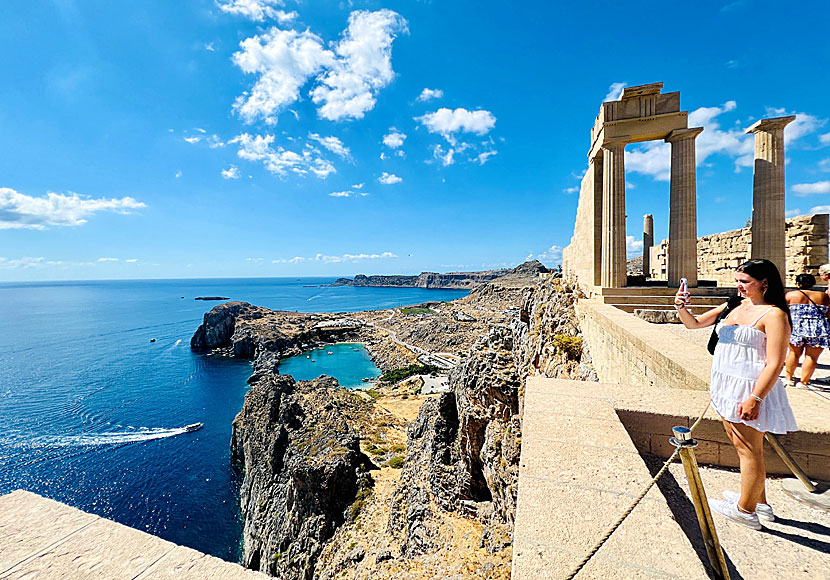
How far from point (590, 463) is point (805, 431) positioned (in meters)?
2.21

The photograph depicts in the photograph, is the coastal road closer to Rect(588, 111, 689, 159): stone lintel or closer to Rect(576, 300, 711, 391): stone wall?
Rect(588, 111, 689, 159): stone lintel

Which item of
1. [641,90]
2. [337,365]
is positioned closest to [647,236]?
[641,90]

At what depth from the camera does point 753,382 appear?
112 inches

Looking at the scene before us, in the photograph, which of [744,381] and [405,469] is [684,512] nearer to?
[744,381]

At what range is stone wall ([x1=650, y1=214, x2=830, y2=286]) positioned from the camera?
45.1 feet

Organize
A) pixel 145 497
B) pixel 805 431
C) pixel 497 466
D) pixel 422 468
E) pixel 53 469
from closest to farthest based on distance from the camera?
pixel 805 431
pixel 497 466
pixel 422 468
pixel 145 497
pixel 53 469

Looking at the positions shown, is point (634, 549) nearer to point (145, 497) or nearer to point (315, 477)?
point (315, 477)

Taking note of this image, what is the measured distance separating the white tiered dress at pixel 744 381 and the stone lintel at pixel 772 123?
13607 millimetres

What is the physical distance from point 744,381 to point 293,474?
19.9 m

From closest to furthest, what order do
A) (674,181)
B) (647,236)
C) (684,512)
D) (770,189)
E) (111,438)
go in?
(684,512), (770,189), (674,181), (647,236), (111,438)

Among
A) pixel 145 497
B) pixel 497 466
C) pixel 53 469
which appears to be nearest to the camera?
pixel 497 466

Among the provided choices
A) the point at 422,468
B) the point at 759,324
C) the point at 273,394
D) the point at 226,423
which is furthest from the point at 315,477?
the point at 226,423

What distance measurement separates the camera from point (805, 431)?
3250mm

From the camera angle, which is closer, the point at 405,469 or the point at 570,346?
the point at 570,346
